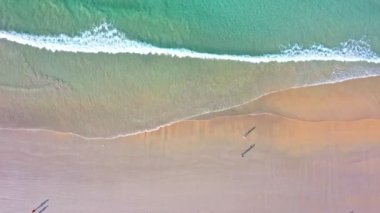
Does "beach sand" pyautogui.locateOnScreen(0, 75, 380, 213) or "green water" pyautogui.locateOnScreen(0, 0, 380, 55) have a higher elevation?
"green water" pyautogui.locateOnScreen(0, 0, 380, 55)

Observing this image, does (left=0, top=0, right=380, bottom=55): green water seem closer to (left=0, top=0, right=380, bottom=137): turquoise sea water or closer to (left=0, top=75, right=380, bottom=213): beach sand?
(left=0, top=0, right=380, bottom=137): turquoise sea water

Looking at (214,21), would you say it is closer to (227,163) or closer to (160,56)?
(160,56)

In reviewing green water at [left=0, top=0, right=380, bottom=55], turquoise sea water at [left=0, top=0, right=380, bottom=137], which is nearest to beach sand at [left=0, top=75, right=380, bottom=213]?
turquoise sea water at [left=0, top=0, right=380, bottom=137]

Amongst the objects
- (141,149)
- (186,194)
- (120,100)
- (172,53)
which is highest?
(172,53)

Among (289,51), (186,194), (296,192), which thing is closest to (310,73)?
(289,51)

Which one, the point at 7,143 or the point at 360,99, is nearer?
the point at 7,143

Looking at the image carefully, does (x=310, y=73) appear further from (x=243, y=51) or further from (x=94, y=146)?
(x=94, y=146)
